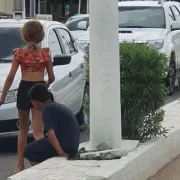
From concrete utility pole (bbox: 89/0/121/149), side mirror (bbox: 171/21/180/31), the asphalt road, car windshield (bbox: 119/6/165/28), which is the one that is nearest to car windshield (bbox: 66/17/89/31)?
car windshield (bbox: 119/6/165/28)

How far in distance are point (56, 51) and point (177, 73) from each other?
21.6 ft

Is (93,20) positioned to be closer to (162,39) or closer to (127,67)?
(127,67)

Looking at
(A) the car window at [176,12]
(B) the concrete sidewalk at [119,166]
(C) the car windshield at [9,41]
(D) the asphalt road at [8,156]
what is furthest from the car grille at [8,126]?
(A) the car window at [176,12]

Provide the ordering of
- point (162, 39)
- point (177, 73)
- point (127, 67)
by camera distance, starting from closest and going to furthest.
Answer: point (127, 67) → point (162, 39) → point (177, 73)

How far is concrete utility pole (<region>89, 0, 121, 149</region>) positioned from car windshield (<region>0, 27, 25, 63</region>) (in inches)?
113

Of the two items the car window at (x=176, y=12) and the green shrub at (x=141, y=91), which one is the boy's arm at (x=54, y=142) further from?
A: the car window at (x=176, y=12)

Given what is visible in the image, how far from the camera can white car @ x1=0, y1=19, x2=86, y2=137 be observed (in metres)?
8.45

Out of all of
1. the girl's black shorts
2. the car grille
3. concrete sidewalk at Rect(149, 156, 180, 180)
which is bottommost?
concrete sidewalk at Rect(149, 156, 180, 180)

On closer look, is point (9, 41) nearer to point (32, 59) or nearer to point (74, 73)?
point (74, 73)

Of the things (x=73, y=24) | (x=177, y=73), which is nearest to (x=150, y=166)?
(x=177, y=73)

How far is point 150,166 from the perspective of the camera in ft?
22.8

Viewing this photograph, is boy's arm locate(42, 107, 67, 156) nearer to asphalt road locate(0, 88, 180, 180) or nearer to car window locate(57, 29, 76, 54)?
asphalt road locate(0, 88, 180, 180)

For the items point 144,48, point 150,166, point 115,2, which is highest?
point 115,2

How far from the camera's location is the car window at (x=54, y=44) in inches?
380
